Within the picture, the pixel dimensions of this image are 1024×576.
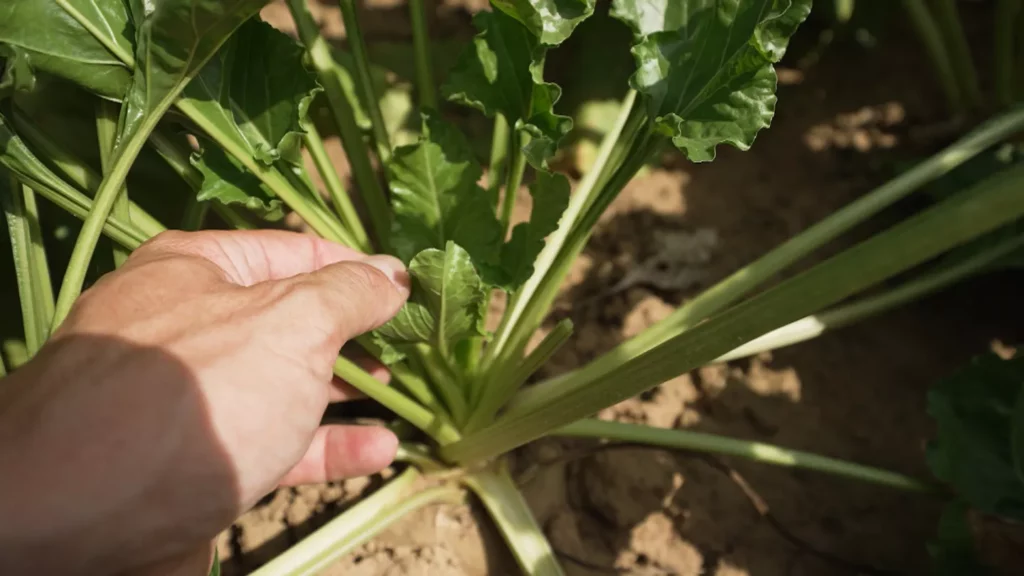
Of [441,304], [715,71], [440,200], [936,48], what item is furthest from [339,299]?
[936,48]

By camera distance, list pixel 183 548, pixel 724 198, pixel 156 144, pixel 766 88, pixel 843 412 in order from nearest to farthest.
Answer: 1. pixel 183 548
2. pixel 766 88
3. pixel 156 144
4. pixel 843 412
5. pixel 724 198

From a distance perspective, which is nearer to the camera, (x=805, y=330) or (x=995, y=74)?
(x=805, y=330)

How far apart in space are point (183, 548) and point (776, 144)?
1.21 m

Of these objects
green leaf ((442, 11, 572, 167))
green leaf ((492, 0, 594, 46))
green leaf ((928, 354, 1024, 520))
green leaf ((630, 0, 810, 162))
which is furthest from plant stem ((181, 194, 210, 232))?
green leaf ((928, 354, 1024, 520))

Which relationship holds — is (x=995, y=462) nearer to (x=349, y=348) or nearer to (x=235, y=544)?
(x=349, y=348)

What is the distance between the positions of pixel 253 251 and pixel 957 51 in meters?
1.27

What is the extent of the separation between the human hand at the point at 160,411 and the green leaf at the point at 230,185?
0.14 meters

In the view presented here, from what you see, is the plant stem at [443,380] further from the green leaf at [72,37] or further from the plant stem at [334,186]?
the green leaf at [72,37]

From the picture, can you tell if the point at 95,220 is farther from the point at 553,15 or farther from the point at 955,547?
the point at 955,547

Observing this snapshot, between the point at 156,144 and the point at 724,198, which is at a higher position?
the point at 156,144

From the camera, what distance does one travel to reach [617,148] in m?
0.98

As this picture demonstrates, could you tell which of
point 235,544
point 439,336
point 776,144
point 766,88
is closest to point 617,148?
point 766,88

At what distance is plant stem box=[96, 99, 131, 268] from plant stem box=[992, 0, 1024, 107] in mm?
1444

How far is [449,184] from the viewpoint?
3.18ft
